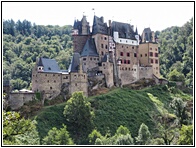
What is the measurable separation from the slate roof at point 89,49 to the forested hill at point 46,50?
17.2 metres

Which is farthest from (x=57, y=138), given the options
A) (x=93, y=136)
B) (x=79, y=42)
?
(x=79, y=42)

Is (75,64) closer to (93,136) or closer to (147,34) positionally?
(93,136)

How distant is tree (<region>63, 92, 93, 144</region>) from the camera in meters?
54.7

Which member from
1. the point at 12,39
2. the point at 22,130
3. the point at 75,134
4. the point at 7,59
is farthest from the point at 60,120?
the point at 12,39

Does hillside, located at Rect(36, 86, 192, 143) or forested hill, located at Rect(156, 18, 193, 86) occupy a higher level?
forested hill, located at Rect(156, 18, 193, 86)

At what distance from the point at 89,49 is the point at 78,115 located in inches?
539

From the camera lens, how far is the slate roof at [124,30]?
70625 mm

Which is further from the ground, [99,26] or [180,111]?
[99,26]

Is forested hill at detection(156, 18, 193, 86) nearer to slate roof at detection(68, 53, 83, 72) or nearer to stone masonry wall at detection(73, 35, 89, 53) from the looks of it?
stone masonry wall at detection(73, 35, 89, 53)

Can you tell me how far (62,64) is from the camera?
354ft

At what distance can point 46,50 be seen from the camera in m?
123

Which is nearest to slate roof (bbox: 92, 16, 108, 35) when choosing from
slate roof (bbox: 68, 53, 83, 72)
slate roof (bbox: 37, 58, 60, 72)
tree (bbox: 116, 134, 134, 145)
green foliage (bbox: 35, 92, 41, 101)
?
slate roof (bbox: 68, 53, 83, 72)

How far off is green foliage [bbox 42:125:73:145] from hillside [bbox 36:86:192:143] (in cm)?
188

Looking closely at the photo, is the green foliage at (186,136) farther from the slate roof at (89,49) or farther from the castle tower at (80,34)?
the castle tower at (80,34)
